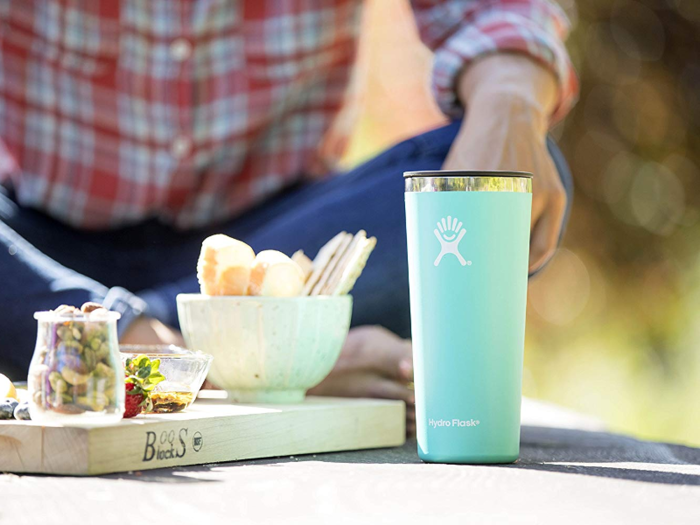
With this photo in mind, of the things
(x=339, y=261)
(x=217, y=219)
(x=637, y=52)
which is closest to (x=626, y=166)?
(x=637, y=52)

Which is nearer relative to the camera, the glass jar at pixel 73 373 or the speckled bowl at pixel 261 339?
the glass jar at pixel 73 373

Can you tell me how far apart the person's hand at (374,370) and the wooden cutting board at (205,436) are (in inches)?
3.2

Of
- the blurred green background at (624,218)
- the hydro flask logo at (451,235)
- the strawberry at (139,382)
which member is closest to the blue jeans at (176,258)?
the strawberry at (139,382)

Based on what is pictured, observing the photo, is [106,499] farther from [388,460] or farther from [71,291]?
[71,291]

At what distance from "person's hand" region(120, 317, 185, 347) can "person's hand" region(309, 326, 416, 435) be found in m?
0.19

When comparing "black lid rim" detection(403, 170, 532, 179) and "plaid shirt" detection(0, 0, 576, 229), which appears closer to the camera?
"black lid rim" detection(403, 170, 532, 179)

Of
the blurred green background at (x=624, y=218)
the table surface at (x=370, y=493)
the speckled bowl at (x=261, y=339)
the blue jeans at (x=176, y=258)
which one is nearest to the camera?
the table surface at (x=370, y=493)

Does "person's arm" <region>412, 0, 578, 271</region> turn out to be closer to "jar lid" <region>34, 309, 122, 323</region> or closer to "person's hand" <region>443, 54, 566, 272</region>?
"person's hand" <region>443, 54, 566, 272</region>

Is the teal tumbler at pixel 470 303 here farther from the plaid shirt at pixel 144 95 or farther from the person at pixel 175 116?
the plaid shirt at pixel 144 95

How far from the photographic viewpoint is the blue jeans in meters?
1.17

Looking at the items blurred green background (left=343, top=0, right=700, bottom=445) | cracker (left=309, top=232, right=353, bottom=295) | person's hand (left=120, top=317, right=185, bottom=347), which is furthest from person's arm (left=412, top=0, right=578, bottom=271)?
blurred green background (left=343, top=0, right=700, bottom=445)

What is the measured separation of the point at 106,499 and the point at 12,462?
0.55ft

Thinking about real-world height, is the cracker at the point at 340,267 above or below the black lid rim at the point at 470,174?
below

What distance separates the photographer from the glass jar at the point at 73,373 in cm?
71
